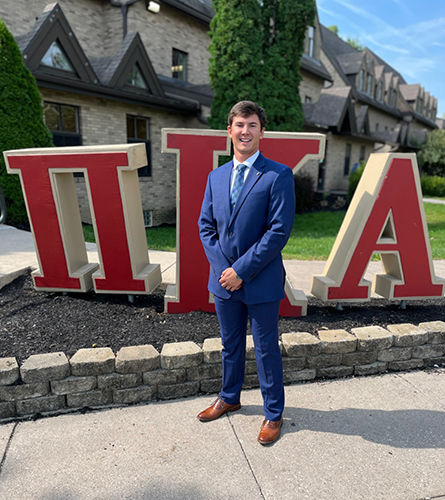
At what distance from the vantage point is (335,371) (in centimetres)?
330

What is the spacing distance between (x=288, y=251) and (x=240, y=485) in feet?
20.6

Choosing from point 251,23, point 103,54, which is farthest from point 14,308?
point 103,54

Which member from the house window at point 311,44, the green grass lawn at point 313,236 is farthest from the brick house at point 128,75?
the house window at point 311,44

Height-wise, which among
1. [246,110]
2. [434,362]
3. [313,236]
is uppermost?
[246,110]

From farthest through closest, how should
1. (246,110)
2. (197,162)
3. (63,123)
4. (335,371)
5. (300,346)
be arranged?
(63,123) < (197,162) < (335,371) < (300,346) < (246,110)

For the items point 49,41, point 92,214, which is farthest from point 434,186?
point 92,214

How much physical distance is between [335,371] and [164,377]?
144 centimetres

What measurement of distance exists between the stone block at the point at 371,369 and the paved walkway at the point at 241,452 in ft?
0.78

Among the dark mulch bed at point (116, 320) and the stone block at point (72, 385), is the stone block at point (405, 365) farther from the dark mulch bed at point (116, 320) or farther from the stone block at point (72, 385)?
the stone block at point (72, 385)

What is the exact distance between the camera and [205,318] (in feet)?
12.7

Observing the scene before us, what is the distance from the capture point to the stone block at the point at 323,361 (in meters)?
3.24

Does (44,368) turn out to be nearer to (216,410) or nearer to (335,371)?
(216,410)

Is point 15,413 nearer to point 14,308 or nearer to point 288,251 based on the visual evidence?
point 14,308

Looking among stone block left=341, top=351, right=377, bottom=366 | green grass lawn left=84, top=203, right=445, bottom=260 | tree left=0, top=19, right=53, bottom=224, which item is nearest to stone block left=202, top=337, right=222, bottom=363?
stone block left=341, top=351, right=377, bottom=366
